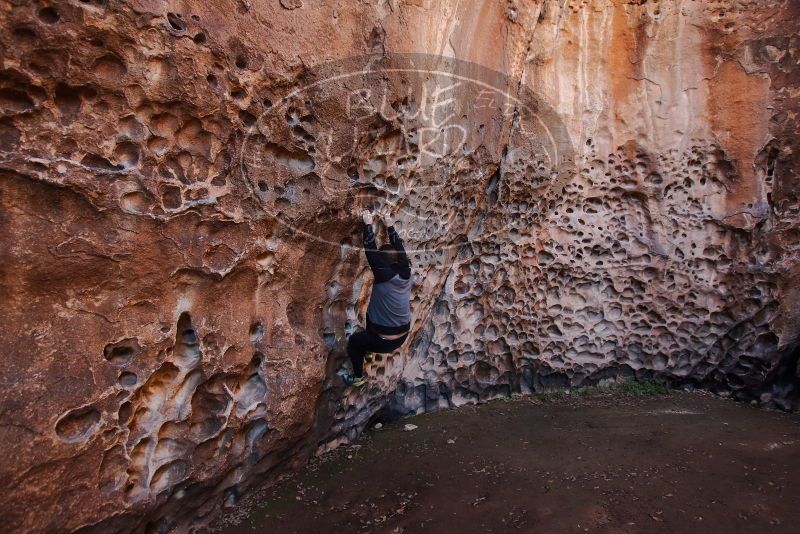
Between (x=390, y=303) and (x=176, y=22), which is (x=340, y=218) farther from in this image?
(x=176, y=22)

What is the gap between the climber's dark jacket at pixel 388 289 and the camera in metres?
3.45

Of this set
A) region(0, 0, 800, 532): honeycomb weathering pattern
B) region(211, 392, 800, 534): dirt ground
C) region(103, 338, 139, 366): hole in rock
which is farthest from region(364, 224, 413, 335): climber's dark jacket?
region(103, 338, 139, 366): hole in rock

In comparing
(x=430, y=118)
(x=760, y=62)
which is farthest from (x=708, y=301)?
(x=430, y=118)

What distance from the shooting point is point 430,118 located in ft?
12.4

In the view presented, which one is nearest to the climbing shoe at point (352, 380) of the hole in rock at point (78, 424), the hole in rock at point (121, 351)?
the hole in rock at point (121, 351)

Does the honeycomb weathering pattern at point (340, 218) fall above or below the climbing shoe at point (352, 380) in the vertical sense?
above

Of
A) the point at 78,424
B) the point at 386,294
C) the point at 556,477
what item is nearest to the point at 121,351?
the point at 78,424

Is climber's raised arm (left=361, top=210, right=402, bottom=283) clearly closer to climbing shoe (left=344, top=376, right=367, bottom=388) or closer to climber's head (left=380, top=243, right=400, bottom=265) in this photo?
climber's head (left=380, top=243, right=400, bottom=265)

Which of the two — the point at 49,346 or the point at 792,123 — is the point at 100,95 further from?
the point at 792,123

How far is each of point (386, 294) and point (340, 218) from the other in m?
0.54

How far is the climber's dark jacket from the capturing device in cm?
345

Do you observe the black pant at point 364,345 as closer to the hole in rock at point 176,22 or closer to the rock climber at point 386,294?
the rock climber at point 386,294

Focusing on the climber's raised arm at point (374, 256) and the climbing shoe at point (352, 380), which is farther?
the climbing shoe at point (352, 380)

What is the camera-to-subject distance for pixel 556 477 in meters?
3.53
